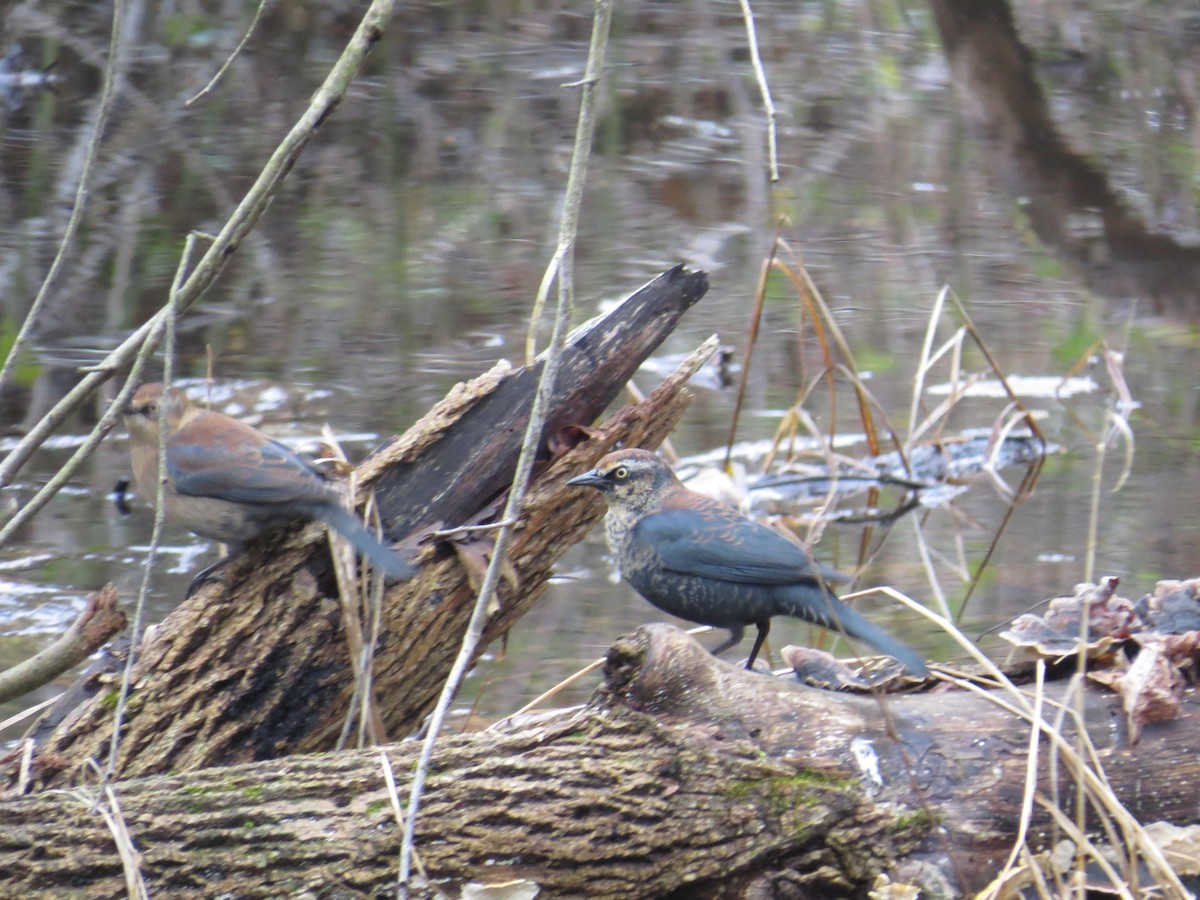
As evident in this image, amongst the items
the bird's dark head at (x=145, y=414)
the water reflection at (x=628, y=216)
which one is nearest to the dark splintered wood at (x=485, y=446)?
the bird's dark head at (x=145, y=414)

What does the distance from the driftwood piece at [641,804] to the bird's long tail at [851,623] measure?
0.79 ft

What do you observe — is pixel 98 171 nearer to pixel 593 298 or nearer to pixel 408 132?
pixel 408 132

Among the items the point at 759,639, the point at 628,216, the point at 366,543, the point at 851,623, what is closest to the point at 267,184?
the point at 366,543

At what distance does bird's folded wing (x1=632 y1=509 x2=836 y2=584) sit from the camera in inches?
165

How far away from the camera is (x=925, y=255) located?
32.4 ft

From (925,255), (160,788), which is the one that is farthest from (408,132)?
(160,788)

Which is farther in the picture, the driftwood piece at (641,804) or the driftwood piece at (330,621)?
the driftwood piece at (330,621)

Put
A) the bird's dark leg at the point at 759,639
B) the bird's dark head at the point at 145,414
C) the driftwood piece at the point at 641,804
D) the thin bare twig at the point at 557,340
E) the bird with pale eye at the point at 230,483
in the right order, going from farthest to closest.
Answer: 1. the bird's dark head at the point at 145,414
2. the bird's dark leg at the point at 759,639
3. the bird with pale eye at the point at 230,483
4. the driftwood piece at the point at 641,804
5. the thin bare twig at the point at 557,340

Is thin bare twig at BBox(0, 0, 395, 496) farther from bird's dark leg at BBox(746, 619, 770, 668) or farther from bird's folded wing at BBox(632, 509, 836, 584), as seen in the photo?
bird's dark leg at BBox(746, 619, 770, 668)

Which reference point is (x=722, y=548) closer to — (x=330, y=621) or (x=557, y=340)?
(x=330, y=621)

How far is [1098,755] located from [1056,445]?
429cm

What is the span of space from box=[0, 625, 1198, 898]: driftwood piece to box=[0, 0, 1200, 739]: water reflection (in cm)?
185

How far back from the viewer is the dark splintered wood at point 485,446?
396 centimetres

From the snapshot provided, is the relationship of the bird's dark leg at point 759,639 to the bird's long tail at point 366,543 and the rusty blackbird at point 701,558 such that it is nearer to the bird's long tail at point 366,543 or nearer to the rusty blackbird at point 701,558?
the rusty blackbird at point 701,558
